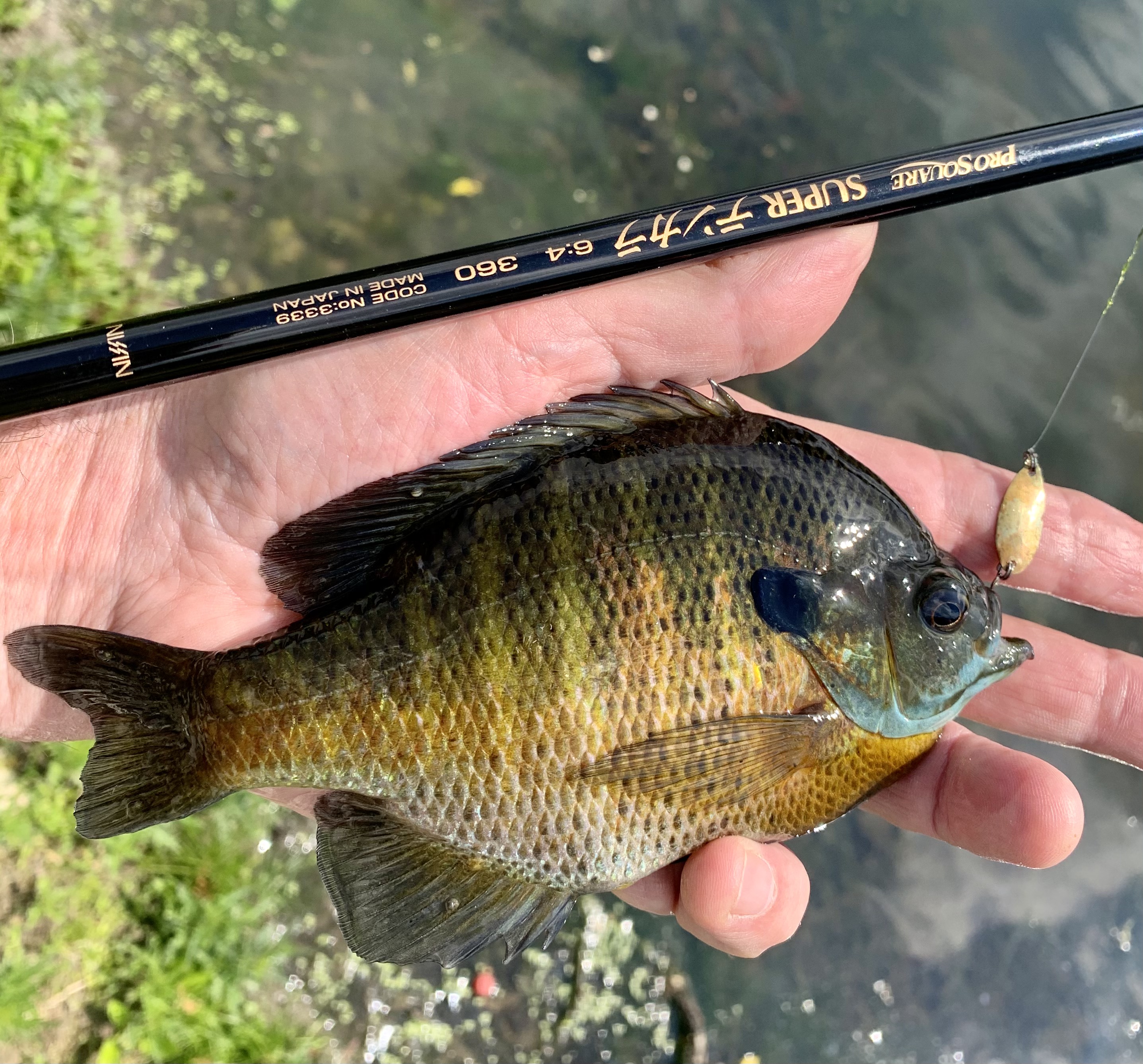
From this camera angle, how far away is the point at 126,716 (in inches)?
83.4

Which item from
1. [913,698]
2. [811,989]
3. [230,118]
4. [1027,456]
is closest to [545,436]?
[913,698]

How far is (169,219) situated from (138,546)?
8.06 ft

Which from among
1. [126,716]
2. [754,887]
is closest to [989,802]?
[754,887]

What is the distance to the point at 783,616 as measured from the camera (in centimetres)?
213

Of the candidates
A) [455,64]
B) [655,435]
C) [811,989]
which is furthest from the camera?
[455,64]

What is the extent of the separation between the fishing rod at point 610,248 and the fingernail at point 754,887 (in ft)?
5.53

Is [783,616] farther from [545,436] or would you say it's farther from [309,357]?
[309,357]

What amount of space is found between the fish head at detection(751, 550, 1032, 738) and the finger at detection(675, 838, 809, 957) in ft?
1.60

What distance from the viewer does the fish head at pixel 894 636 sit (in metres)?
2.15

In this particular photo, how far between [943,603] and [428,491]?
1431 mm

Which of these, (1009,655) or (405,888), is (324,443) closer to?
(405,888)

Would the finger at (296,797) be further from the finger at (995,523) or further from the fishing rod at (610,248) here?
the finger at (995,523)

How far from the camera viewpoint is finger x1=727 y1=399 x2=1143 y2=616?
2998mm

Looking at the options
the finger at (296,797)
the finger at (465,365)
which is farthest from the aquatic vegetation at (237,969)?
the finger at (465,365)
